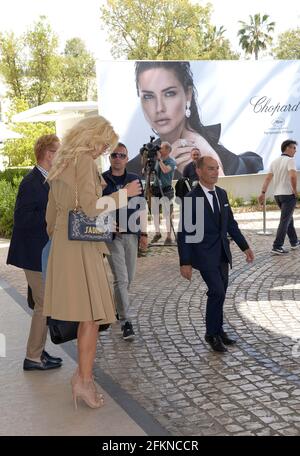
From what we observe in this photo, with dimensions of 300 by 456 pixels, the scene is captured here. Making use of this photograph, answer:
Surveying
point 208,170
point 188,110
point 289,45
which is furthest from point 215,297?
point 289,45

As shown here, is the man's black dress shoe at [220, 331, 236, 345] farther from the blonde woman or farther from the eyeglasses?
the eyeglasses

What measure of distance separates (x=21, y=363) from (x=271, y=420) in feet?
7.52

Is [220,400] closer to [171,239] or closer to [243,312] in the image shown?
[243,312]

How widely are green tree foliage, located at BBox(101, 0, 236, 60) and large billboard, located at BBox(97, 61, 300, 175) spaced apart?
88.2 ft

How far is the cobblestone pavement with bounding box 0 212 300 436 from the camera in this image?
13.7 feet

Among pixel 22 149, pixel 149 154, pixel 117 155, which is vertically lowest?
pixel 22 149

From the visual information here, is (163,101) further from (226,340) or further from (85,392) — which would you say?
(85,392)

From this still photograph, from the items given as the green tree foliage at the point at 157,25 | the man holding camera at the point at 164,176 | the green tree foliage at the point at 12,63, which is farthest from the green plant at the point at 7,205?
the green tree foliage at the point at 157,25

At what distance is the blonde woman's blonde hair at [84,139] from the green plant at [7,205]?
948 cm

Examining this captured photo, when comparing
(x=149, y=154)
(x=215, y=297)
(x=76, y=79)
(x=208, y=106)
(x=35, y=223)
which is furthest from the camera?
(x=76, y=79)

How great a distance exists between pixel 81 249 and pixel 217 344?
78.3 inches

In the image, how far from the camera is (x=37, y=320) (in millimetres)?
5109
